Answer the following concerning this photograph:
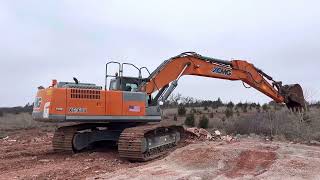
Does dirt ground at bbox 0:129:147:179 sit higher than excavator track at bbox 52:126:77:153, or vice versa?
excavator track at bbox 52:126:77:153

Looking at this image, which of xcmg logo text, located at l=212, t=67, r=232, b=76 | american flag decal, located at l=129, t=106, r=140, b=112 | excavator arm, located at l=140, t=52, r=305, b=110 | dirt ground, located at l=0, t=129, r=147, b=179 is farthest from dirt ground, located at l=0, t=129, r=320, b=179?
xcmg logo text, located at l=212, t=67, r=232, b=76

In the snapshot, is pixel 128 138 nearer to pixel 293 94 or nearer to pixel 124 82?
pixel 124 82

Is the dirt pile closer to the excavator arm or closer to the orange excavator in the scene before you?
the orange excavator

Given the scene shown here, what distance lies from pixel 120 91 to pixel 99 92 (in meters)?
0.65

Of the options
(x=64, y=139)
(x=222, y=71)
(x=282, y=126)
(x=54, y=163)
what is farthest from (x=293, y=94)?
(x=54, y=163)

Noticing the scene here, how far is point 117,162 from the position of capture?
13.3 m

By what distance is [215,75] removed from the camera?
17.1 m

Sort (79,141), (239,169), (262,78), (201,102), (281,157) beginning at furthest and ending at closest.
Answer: (201,102) < (262,78) < (79,141) < (281,157) < (239,169)

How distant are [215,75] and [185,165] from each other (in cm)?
562

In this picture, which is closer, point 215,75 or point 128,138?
point 128,138

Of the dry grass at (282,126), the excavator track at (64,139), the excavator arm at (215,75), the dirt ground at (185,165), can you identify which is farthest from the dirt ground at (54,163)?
the dry grass at (282,126)

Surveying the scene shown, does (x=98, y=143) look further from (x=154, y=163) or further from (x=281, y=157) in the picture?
(x=281, y=157)

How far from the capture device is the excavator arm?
51.1ft

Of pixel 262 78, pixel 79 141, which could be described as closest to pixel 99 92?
pixel 79 141
